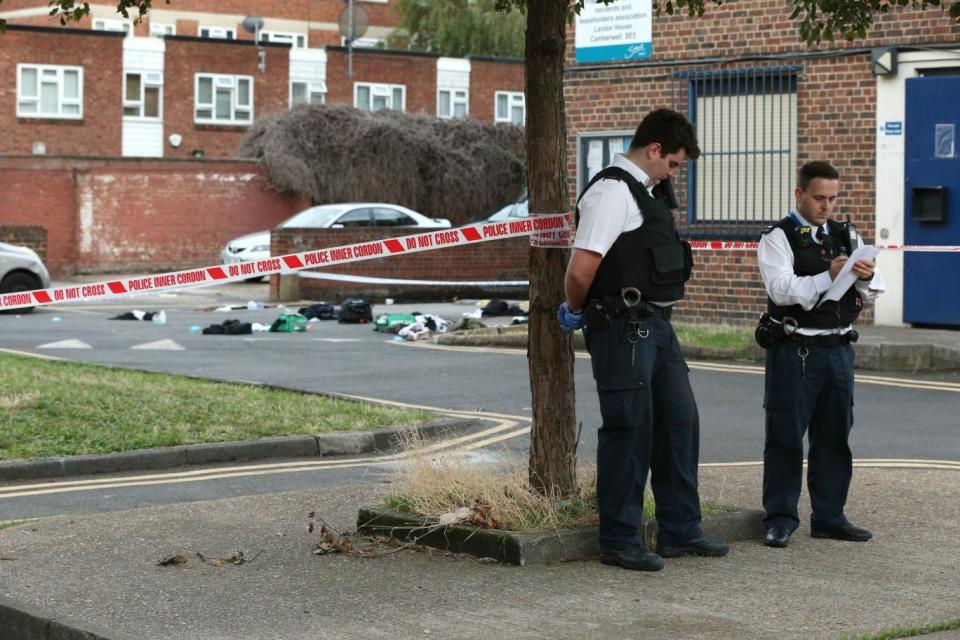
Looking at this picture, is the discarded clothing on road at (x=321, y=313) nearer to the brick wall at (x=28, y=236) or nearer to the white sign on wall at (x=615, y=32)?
the white sign on wall at (x=615, y=32)

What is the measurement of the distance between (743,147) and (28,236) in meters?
16.0

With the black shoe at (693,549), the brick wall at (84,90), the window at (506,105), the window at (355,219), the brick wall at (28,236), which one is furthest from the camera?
the window at (506,105)

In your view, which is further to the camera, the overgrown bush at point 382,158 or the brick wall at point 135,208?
the overgrown bush at point 382,158

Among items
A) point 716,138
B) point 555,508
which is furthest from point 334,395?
point 716,138

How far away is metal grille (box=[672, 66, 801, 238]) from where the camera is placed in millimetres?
18188

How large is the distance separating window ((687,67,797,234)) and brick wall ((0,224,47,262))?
1505cm

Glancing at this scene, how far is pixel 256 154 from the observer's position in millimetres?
39531

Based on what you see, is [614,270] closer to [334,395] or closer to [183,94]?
[334,395]

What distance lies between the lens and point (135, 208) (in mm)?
37219

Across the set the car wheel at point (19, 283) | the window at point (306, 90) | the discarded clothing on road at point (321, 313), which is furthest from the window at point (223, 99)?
the discarded clothing on road at point (321, 313)

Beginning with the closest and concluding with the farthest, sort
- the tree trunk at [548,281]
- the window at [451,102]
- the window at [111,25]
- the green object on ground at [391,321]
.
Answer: the tree trunk at [548,281]
the green object on ground at [391,321]
the window at [451,102]
the window at [111,25]

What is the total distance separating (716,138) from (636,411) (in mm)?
12662

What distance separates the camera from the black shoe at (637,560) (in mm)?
6477

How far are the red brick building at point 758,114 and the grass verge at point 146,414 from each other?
7444 mm
